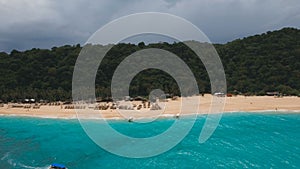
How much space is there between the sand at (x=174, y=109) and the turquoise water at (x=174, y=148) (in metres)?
4.84

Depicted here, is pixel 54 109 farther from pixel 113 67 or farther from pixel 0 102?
pixel 113 67

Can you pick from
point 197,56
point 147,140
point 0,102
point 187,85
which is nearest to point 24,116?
point 0,102

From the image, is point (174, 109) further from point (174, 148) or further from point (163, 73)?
point (163, 73)

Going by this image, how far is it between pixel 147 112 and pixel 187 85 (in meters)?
24.0

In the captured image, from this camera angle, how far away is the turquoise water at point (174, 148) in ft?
80.0

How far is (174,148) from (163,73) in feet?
164

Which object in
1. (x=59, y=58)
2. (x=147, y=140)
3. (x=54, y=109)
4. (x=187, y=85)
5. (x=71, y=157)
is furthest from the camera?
(x=59, y=58)

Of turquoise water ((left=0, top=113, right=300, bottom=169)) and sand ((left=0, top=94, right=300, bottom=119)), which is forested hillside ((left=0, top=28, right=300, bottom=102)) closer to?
sand ((left=0, top=94, right=300, bottom=119))

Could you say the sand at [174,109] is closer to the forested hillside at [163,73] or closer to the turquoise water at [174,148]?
the turquoise water at [174,148]

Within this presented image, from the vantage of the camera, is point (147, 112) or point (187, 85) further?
point (187, 85)

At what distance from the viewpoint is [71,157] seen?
26.6 m

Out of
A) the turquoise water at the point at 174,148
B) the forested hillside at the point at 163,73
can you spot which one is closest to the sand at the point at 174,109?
the turquoise water at the point at 174,148

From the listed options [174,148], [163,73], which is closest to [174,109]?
[174,148]

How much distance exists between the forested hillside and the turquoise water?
83.6ft
